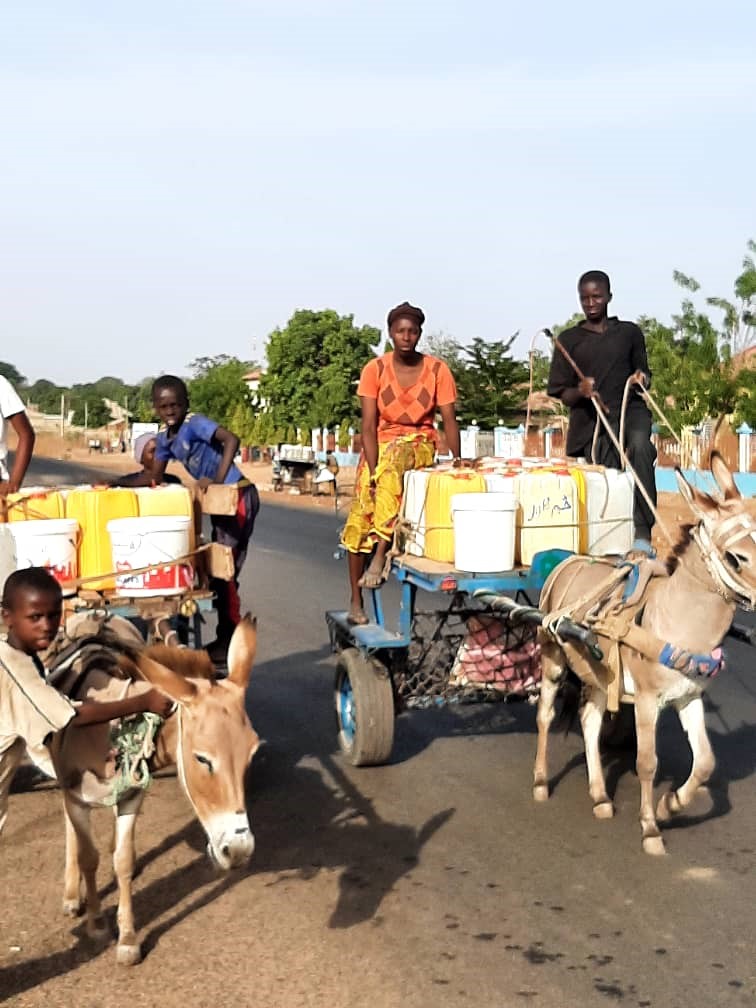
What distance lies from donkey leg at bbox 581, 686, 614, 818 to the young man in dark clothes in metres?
1.82

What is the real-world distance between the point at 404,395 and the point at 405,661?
5.82ft

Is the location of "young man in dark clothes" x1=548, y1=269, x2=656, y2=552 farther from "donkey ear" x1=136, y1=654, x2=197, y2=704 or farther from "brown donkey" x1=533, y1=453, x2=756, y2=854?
"donkey ear" x1=136, y1=654, x2=197, y2=704

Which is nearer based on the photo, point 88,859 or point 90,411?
point 88,859

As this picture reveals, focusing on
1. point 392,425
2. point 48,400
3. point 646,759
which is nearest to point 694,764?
point 646,759

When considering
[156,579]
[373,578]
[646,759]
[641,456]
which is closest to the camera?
[646,759]

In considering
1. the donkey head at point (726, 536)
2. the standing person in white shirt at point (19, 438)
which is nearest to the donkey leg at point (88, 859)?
the standing person in white shirt at point (19, 438)

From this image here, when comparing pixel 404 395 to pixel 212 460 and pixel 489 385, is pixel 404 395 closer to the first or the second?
pixel 212 460

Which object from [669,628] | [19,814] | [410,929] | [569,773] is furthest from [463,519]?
[19,814]

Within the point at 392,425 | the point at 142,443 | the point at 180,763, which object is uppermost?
the point at 392,425

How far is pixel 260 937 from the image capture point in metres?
4.93

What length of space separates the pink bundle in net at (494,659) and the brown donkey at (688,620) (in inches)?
36.4

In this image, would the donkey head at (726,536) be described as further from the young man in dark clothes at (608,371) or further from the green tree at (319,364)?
the green tree at (319,364)

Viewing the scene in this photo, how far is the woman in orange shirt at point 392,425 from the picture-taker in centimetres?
770

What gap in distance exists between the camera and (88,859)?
4.91 m
